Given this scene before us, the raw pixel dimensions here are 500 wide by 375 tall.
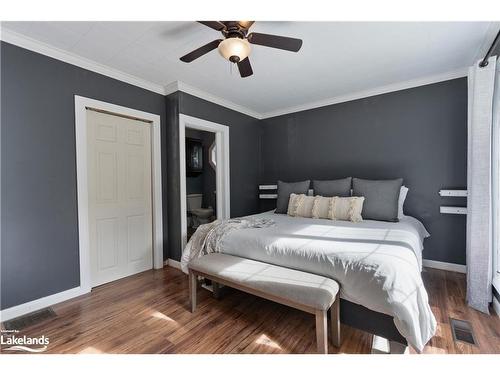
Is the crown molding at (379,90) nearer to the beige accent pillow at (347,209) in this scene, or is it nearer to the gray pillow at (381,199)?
the gray pillow at (381,199)

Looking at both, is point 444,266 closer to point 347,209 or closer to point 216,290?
point 347,209

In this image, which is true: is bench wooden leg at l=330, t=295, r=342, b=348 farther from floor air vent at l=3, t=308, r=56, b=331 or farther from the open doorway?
the open doorway

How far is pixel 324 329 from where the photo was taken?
132cm

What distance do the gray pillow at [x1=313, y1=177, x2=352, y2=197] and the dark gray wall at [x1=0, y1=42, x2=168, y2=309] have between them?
2.93m

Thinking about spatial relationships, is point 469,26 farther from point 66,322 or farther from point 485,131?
point 66,322

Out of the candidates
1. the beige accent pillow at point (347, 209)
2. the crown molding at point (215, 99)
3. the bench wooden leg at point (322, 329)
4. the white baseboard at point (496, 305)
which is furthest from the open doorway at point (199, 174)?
the white baseboard at point (496, 305)

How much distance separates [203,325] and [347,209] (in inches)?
76.8

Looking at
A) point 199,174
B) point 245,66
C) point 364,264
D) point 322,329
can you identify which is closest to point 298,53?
point 245,66

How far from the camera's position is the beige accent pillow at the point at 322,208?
276 cm

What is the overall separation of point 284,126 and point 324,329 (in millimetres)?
3351

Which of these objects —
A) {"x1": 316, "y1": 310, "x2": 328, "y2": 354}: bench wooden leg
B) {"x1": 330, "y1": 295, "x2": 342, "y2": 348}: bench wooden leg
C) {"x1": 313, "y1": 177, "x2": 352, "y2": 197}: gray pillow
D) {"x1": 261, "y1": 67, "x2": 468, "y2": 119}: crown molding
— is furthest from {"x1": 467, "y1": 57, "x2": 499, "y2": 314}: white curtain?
{"x1": 316, "y1": 310, "x2": 328, "y2": 354}: bench wooden leg

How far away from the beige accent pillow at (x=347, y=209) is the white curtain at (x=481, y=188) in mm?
945

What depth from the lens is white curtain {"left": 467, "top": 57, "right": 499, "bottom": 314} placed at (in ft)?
6.27
